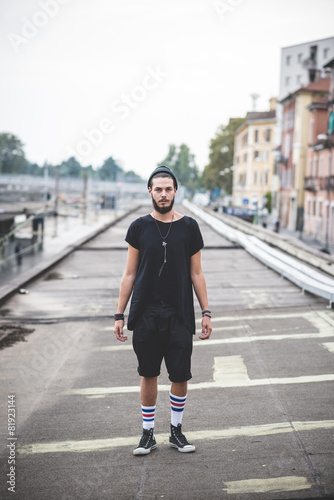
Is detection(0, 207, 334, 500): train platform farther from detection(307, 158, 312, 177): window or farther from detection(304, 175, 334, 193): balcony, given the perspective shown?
detection(307, 158, 312, 177): window

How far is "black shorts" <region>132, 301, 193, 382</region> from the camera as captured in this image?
13.6 feet

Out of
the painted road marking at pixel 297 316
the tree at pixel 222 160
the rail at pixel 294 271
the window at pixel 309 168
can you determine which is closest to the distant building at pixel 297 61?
the tree at pixel 222 160

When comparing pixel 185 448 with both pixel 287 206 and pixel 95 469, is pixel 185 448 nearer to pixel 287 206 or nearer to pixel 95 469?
pixel 95 469

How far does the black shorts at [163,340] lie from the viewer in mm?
4148

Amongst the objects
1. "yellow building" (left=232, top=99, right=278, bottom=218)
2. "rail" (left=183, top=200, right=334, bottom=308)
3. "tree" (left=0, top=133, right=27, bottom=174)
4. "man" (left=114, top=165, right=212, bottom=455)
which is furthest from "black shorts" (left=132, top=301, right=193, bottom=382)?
"tree" (left=0, top=133, right=27, bottom=174)

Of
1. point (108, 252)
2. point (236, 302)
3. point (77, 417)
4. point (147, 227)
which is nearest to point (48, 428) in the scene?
point (77, 417)

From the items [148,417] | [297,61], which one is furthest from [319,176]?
[148,417]

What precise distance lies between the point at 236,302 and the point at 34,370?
4454mm

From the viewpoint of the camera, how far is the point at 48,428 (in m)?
4.69

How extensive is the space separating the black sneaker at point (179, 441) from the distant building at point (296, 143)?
50.3 m

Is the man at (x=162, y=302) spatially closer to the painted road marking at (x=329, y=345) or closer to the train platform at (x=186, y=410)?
the train platform at (x=186, y=410)

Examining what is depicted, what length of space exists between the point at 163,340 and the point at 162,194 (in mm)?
1099

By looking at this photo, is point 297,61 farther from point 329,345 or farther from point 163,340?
point 163,340

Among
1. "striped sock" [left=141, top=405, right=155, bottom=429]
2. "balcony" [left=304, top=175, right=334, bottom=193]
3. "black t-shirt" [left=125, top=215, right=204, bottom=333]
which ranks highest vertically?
"balcony" [left=304, top=175, right=334, bottom=193]
